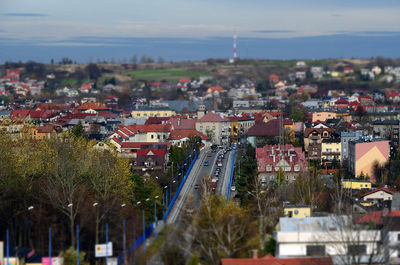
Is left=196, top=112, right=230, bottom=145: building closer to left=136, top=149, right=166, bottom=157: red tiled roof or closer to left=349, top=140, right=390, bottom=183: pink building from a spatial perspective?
left=136, top=149, right=166, bottom=157: red tiled roof

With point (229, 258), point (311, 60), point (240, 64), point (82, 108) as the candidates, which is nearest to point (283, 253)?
point (229, 258)

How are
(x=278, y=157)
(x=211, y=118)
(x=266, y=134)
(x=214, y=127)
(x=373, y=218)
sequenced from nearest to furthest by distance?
(x=373, y=218)
(x=278, y=157)
(x=266, y=134)
(x=214, y=127)
(x=211, y=118)

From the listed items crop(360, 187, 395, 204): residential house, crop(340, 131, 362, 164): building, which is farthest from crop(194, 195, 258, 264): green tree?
crop(340, 131, 362, 164): building

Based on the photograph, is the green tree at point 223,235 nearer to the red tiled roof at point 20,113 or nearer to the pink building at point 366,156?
the pink building at point 366,156

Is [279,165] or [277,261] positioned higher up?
[277,261]

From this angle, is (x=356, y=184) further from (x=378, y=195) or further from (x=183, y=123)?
(x=183, y=123)

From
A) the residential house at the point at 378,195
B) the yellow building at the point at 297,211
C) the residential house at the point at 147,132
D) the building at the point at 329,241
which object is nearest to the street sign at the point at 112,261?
the building at the point at 329,241

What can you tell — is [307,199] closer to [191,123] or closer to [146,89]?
[191,123]

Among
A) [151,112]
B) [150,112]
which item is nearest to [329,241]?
[150,112]
